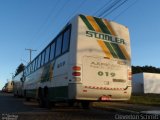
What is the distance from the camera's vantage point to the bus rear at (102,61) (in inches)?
545

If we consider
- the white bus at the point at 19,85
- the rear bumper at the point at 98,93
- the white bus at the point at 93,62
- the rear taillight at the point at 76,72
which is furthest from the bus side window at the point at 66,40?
Answer: the white bus at the point at 19,85

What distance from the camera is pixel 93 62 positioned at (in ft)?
46.6

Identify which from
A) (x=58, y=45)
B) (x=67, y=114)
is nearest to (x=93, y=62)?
(x=67, y=114)

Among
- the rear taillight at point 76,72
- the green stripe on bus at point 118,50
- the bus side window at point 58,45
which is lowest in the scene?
the rear taillight at point 76,72

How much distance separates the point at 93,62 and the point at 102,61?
1.49ft

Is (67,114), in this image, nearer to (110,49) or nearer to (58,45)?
(110,49)

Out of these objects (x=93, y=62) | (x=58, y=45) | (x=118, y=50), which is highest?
(x=58, y=45)

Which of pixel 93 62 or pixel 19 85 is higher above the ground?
pixel 93 62

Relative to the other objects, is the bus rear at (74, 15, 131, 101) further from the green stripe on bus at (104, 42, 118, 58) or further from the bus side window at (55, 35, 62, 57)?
the bus side window at (55, 35, 62, 57)

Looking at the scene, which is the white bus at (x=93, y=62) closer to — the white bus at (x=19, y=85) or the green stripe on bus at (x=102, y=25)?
the green stripe on bus at (x=102, y=25)

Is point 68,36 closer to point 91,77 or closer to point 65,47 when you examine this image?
point 65,47

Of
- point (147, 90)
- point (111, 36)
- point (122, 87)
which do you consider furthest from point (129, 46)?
point (147, 90)

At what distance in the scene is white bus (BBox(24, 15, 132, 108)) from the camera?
541 inches

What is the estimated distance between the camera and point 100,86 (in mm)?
14133
